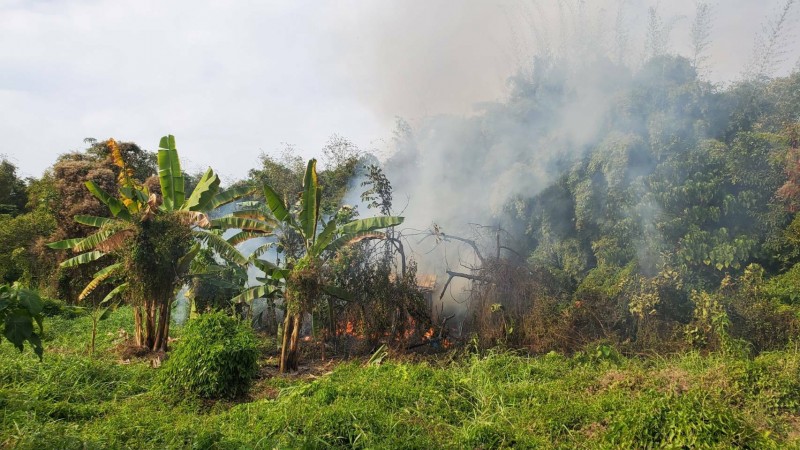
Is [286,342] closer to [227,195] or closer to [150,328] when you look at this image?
[150,328]

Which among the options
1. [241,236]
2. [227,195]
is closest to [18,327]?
[227,195]

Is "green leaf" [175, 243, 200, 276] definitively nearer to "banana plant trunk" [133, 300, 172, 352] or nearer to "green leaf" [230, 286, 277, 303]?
"banana plant trunk" [133, 300, 172, 352]

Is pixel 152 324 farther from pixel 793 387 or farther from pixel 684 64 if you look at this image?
pixel 684 64

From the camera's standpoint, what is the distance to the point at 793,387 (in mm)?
6008

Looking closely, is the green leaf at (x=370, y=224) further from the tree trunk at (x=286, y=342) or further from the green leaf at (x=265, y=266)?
the tree trunk at (x=286, y=342)

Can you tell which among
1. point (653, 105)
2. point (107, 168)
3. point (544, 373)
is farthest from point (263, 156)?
point (544, 373)

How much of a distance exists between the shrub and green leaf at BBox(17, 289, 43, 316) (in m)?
3.19

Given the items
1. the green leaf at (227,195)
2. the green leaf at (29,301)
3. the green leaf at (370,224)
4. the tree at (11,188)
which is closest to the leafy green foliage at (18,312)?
the green leaf at (29,301)

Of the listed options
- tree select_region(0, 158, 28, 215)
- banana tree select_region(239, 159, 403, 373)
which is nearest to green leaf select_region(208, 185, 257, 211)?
banana tree select_region(239, 159, 403, 373)

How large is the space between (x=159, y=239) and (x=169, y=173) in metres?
1.52

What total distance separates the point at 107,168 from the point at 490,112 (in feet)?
37.8

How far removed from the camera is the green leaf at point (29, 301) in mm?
3598

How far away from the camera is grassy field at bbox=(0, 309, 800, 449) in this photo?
4.77m

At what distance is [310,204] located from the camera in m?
8.88
